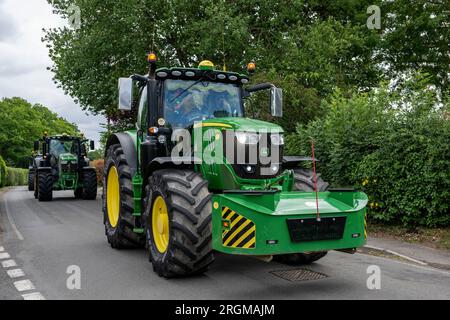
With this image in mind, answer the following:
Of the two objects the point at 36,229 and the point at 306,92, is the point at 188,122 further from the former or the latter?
the point at 306,92

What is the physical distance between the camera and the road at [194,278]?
5.73 meters

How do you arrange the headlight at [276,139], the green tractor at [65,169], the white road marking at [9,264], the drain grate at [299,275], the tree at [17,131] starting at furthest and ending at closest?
the tree at [17,131] → the green tractor at [65,169] → the white road marking at [9,264] → the headlight at [276,139] → the drain grate at [299,275]

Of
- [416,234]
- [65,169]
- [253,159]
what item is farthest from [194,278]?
[65,169]

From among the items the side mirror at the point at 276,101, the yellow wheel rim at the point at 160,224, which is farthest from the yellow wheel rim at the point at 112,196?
the side mirror at the point at 276,101

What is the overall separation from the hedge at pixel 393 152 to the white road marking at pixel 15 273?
6.98 metres

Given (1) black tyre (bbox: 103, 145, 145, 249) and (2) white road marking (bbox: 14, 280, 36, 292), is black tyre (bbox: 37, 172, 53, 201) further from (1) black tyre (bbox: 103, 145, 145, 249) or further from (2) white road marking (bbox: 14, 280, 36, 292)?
(2) white road marking (bbox: 14, 280, 36, 292)

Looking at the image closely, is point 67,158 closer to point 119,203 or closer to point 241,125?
point 119,203

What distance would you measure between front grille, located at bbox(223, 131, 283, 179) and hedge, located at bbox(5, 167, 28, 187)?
41.2 meters

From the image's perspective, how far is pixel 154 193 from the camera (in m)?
6.69

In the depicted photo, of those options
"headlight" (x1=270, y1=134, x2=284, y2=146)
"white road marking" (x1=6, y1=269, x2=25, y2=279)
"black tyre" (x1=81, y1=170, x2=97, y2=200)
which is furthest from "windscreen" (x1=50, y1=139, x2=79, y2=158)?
"headlight" (x1=270, y1=134, x2=284, y2=146)

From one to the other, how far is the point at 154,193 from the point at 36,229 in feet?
19.2

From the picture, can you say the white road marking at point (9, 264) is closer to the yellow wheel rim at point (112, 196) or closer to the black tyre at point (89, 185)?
the yellow wheel rim at point (112, 196)
